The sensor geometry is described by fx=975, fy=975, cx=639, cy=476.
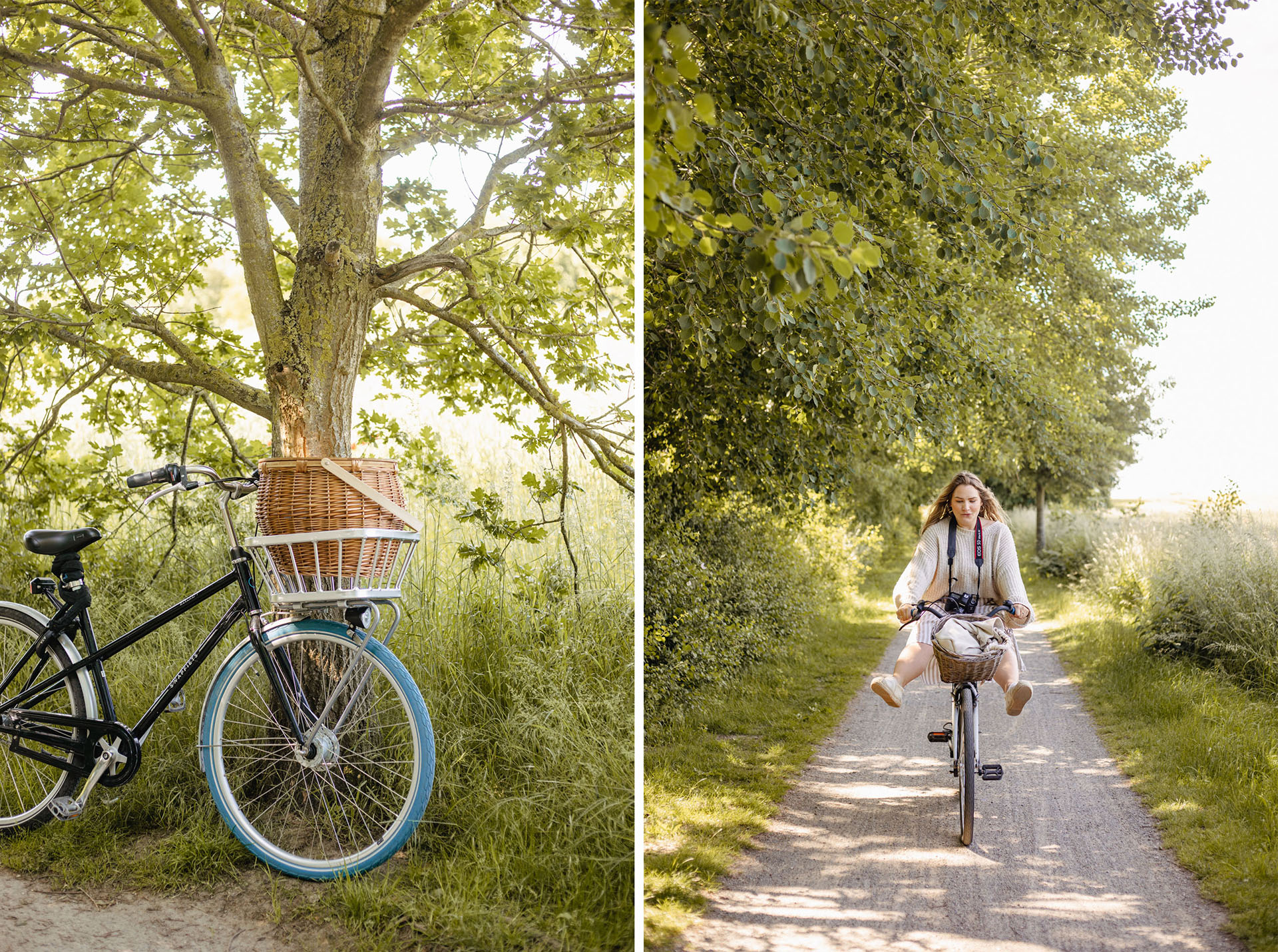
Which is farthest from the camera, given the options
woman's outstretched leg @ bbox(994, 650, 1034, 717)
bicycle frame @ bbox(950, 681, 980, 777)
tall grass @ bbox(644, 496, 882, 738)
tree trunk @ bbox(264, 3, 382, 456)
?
tall grass @ bbox(644, 496, 882, 738)

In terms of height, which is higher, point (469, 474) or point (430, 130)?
point (430, 130)

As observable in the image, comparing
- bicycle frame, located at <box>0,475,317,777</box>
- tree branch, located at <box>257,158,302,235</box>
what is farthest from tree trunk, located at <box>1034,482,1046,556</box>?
bicycle frame, located at <box>0,475,317,777</box>

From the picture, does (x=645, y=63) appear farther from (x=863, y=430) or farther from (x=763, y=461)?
(x=863, y=430)

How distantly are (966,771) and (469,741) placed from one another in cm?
Answer: 163

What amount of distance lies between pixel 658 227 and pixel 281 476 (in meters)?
1.62

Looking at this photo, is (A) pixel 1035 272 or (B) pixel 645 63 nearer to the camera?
(B) pixel 645 63

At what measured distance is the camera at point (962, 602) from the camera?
3.83m

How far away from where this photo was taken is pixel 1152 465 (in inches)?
146

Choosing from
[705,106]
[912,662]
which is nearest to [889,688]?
[912,662]

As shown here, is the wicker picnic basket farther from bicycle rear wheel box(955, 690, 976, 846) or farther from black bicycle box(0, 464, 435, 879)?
black bicycle box(0, 464, 435, 879)

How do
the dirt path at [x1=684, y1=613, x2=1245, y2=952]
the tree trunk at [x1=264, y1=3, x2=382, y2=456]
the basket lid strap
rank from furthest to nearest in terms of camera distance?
the tree trunk at [x1=264, y1=3, x2=382, y2=456] < the basket lid strap < the dirt path at [x1=684, y1=613, x2=1245, y2=952]

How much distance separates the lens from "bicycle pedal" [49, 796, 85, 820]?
3061mm

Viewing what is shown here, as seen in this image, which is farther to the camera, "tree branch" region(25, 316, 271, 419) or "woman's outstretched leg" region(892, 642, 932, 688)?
"woman's outstretched leg" region(892, 642, 932, 688)

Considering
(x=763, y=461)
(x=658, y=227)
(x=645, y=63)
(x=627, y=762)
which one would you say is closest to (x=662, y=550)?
(x=763, y=461)
